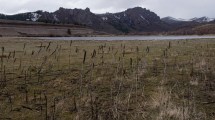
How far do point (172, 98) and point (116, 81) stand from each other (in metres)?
3.62

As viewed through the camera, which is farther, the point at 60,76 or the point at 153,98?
the point at 60,76

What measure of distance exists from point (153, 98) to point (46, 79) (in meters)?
6.41

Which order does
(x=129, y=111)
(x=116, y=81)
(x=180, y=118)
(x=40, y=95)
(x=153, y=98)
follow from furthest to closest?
(x=116, y=81) → (x=40, y=95) → (x=153, y=98) → (x=129, y=111) → (x=180, y=118)

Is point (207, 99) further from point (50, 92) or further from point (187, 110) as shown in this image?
point (50, 92)

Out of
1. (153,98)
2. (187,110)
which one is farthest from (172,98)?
(187,110)

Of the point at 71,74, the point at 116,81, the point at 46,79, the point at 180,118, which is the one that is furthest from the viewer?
the point at 71,74

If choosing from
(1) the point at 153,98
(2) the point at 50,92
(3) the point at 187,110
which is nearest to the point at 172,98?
(1) the point at 153,98

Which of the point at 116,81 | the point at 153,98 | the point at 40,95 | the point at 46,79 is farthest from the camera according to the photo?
the point at 46,79

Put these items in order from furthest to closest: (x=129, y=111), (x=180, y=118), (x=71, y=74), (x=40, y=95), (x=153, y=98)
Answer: (x=71, y=74)
(x=40, y=95)
(x=153, y=98)
(x=129, y=111)
(x=180, y=118)

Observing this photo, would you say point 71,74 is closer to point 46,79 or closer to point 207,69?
point 46,79

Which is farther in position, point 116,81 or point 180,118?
point 116,81

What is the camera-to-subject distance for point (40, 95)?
1406cm

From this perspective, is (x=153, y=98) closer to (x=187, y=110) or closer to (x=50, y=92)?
(x=187, y=110)

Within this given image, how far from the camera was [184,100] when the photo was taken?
12438 millimetres
